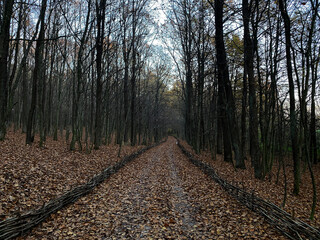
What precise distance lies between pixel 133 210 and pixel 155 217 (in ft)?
2.43

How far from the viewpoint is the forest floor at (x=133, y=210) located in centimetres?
453

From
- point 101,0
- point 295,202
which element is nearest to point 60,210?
point 295,202

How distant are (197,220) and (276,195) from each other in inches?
143

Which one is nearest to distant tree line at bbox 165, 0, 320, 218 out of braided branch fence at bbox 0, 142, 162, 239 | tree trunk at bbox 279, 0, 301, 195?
tree trunk at bbox 279, 0, 301, 195

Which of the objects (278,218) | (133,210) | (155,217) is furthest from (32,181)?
(278,218)

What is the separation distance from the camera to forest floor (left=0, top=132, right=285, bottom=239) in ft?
14.9

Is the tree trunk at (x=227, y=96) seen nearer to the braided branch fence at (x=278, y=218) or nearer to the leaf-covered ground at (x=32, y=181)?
the braided branch fence at (x=278, y=218)

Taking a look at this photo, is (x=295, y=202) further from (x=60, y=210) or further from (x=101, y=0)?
(x=101, y=0)

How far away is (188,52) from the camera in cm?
2038

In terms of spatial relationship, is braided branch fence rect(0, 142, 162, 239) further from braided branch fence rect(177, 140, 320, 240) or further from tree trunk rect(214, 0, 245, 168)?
tree trunk rect(214, 0, 245, 168)

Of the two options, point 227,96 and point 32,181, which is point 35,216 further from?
point 227,96

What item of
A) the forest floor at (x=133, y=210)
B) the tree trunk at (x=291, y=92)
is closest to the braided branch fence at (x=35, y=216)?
the forest floor at (x=133, y=210)

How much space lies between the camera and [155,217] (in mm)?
5375

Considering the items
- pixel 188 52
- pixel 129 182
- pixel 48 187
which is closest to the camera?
pixel 48 187
